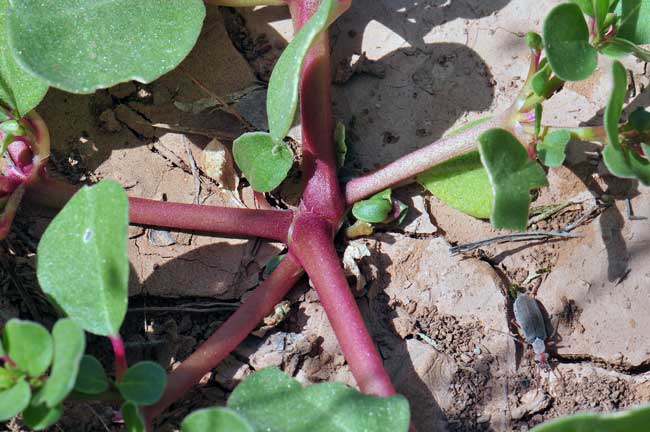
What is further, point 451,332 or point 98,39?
point 451,332

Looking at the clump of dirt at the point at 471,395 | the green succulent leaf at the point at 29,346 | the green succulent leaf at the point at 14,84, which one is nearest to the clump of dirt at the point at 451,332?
the clump of dirt at the point at 471,395

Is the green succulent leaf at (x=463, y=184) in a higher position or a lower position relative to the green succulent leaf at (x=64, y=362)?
lower

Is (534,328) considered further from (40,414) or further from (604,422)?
(40,414)

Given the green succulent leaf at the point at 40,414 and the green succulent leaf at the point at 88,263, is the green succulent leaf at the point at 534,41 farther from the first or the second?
the green succulent leaf at the point at 40,414

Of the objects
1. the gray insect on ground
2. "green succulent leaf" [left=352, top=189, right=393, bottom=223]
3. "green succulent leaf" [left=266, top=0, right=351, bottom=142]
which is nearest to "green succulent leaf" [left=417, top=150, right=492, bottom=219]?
"green succulent leaf" [left=352, top=189, right=393, bottom=223]

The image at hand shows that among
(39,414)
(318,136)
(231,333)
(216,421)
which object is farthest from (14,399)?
(318,136)

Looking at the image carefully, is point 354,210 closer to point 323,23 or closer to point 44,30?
point 323,23
